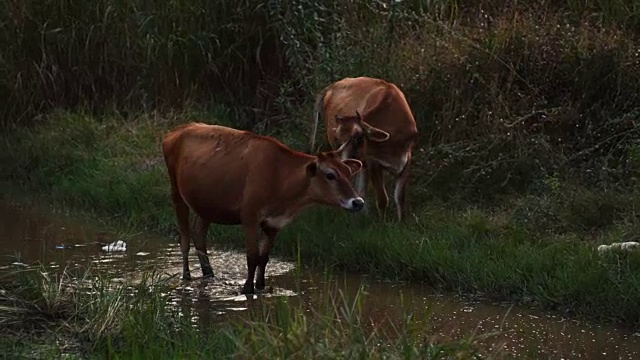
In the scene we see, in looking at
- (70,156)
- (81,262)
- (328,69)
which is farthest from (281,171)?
(70,156)

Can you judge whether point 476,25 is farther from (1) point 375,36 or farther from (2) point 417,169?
(2) point 417,169

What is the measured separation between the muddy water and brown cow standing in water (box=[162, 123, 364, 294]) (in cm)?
46

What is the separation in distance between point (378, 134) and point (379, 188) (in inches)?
25.2

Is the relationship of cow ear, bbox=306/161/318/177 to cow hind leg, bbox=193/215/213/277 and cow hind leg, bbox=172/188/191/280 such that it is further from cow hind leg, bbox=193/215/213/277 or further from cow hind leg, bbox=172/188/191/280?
cow hind leg, bbox=172/188/191/280

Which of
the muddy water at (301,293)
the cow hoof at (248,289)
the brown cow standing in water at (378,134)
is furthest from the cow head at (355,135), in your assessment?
the cow hoof at (248,289)

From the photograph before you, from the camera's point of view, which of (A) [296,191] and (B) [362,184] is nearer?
(A) [296,191]

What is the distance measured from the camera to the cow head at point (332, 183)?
9.54 metres

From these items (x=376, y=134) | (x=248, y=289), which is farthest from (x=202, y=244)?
(x=376, y=134)

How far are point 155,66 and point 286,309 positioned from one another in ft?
30.7

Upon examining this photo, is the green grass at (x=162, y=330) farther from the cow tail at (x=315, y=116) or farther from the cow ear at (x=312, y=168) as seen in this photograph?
the cow tail at (x=315, y=116)

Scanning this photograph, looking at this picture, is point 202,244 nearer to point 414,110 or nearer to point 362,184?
point 362,184

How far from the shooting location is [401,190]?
37.8 ft

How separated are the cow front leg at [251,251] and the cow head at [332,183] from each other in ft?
1.62

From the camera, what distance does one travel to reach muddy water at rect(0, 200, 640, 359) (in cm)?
842
